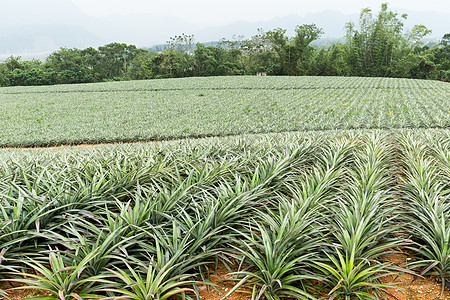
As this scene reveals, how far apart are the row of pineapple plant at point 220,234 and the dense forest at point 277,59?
41279 millimetres

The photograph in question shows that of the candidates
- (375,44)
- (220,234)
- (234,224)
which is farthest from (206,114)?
(375,44)

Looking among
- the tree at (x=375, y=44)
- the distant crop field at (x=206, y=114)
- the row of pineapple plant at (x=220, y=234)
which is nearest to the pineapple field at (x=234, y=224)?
the row of pineapple plant at (x=220, y=234)

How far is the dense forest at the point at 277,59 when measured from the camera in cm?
3809

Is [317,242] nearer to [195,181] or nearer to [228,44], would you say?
[195,181]

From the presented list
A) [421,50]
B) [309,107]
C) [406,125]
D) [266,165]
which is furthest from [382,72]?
[266,165]

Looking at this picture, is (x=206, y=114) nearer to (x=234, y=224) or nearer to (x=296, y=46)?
(x=234, y=224)

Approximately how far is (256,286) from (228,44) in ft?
184

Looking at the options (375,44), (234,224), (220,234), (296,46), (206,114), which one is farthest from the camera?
(296,46)

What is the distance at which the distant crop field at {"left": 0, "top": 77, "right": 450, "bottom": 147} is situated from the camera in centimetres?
978

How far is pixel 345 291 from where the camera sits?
1722mm

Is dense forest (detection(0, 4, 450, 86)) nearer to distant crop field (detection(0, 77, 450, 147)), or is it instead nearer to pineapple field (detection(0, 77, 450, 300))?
distant crop field (detection(0, 77, 450, 147))

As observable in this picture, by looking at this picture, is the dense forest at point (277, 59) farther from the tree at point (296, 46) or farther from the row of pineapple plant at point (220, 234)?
the row of pineapple plant at point (220, 234)

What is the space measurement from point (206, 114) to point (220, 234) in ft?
35.9

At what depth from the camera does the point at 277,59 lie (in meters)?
45.5
